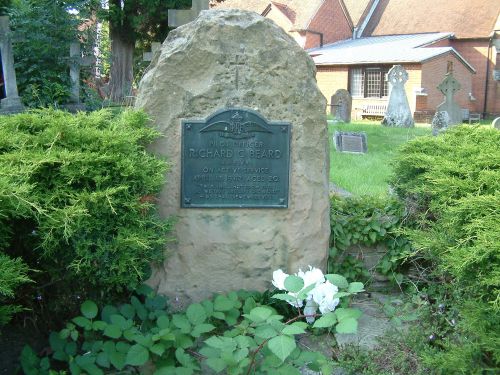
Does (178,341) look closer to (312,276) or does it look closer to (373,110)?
(312,276)

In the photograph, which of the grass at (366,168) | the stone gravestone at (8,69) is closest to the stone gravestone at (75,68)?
the stone gravestone at (8,69)

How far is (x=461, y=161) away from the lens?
393cm

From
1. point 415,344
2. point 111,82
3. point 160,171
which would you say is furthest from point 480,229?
point 111,82

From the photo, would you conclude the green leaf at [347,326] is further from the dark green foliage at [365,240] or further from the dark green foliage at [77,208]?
the dark green foliage at [365,240]

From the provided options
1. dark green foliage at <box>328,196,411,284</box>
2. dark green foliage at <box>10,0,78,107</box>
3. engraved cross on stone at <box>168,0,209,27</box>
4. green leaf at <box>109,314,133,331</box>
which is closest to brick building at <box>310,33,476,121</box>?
engraved cross on stone at <box>168,0,209,27</box>

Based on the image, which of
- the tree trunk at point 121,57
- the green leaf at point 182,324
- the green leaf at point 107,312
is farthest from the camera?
the tree trunk at point 121,57

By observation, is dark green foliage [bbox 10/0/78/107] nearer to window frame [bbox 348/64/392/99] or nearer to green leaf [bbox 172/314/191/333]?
green leaf [bbox 172/314/191/333]

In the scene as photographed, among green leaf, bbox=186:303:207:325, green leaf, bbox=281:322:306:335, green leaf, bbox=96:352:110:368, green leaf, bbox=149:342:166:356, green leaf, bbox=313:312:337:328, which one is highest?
green leaf, bbox=313:312:337:328

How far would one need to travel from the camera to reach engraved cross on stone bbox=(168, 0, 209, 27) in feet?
29.3

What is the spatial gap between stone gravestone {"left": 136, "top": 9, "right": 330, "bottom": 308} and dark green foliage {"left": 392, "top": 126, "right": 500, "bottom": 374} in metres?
0.85

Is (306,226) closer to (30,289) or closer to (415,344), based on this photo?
(415,344)

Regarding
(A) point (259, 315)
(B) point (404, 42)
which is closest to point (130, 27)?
(A) point (259, 315)

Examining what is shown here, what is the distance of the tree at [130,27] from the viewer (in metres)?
17.0

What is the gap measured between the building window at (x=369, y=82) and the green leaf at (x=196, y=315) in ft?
89.0
